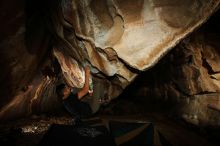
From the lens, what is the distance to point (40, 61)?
6.23 metres

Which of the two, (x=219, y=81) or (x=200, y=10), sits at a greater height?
(x=200, y=10)

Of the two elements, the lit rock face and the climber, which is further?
the climber

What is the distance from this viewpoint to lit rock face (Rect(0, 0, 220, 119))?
4.10 meters

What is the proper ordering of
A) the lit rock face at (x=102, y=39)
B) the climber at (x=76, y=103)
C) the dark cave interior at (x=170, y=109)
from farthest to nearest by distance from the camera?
1. the climber at (x=76, y=103)
2. the dark cave interior at (x=170, y=109)
3. the lit rock face at (x=102, y=39)

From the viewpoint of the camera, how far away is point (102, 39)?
4598mm

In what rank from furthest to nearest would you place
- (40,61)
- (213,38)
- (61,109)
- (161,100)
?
(161,100) → (61,109) → (40,61) → (213,38)

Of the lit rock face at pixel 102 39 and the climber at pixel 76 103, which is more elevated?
the lit rock face at pixel 102 39

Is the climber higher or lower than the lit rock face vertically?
lower

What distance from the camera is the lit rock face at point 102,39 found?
161 inches

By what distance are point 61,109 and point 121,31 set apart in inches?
131

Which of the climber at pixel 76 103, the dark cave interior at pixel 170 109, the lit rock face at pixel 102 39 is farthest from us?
the climber at pixel 76 103

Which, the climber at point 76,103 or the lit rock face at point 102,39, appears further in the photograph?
the climber at point 76,103

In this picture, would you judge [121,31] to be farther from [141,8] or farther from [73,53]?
[73,53]

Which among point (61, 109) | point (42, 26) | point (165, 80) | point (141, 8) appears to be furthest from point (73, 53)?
point (165, 80)
